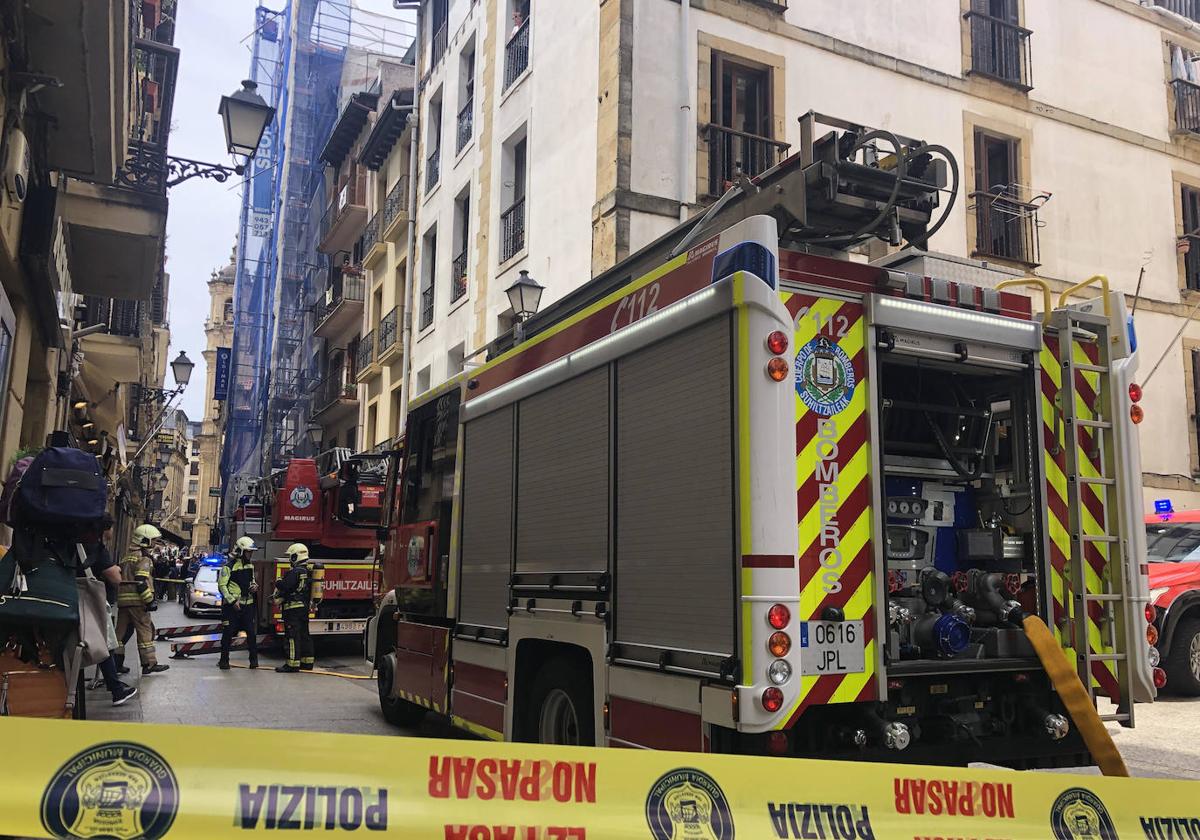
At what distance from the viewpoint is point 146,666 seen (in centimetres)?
1235

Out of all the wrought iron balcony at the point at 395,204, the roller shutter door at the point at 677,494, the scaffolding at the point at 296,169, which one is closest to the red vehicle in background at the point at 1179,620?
the roller shutter door at the point at 677,494

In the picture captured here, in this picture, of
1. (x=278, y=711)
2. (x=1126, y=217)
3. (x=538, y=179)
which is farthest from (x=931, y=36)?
(x=278, y=711)

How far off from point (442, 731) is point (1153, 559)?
8.25 metres

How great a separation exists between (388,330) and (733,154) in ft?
43.8

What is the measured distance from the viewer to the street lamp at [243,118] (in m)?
11.1

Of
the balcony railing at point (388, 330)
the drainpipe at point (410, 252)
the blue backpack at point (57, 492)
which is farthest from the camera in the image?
the balcony railing at point (388, 330)

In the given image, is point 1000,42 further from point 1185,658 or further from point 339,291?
point 339,291

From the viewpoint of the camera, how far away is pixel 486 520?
272 inches

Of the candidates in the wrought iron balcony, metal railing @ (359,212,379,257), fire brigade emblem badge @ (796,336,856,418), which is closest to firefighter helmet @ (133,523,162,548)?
fire brigade emblem badge @ (796,336,856,418)

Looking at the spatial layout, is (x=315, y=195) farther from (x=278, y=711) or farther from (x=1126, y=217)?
(x=278, y=711)

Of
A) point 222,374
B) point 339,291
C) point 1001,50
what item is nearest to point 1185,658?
point 1001,50

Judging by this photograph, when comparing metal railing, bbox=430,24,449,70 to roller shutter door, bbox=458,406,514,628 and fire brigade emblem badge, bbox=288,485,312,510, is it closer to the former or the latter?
fire brigade emblem badge, bbox=288,485,312,510

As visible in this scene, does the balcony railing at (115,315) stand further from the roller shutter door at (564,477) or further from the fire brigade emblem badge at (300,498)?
the roller shutter door at (564,477)

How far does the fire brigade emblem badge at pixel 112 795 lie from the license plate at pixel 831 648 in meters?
2.54
